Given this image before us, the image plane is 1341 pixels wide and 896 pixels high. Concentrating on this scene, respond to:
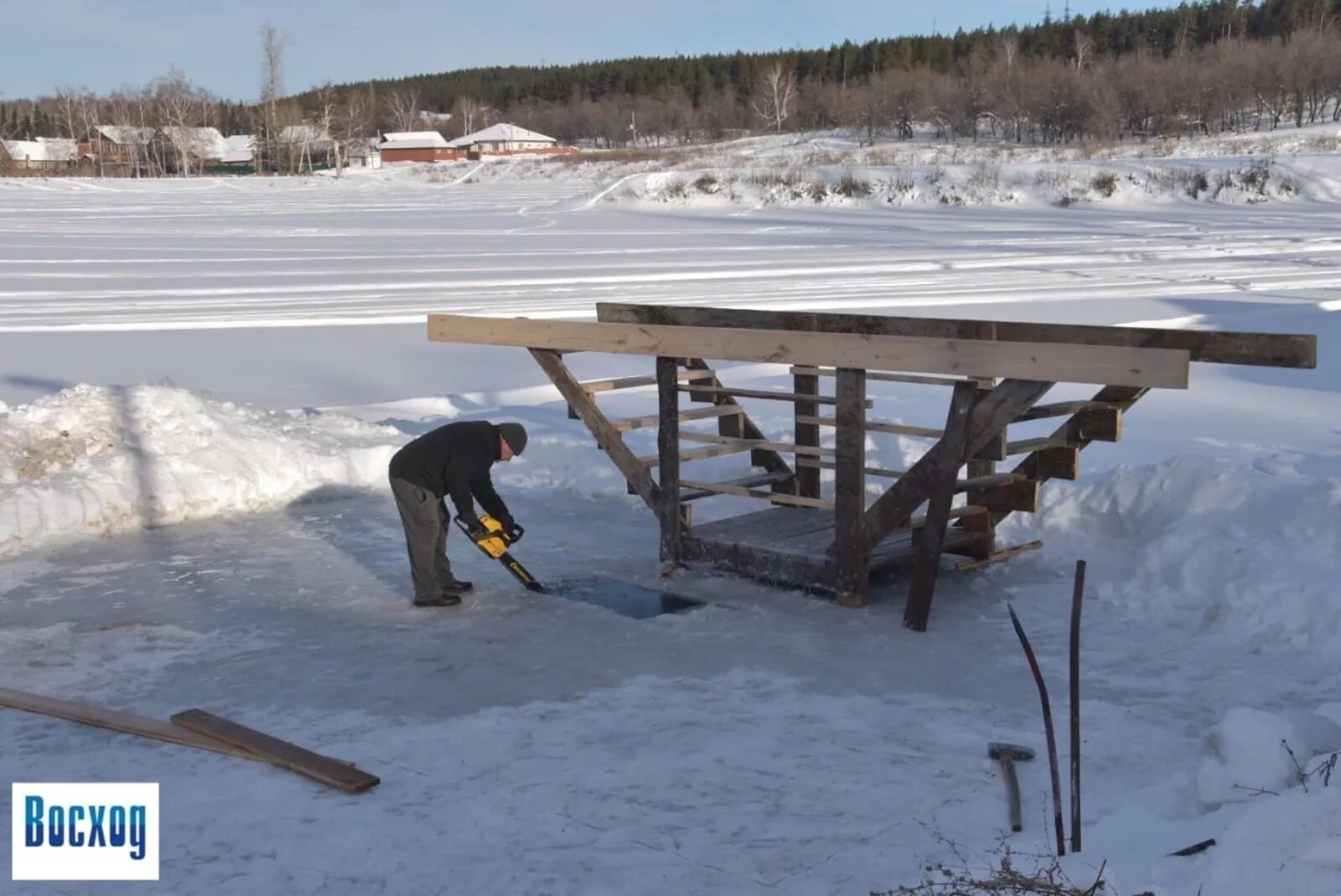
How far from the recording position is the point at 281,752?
5324 mm

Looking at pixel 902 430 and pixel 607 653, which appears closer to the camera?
pixel 607 653

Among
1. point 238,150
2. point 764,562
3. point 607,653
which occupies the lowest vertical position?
point 607,653

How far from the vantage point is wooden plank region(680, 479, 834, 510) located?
7832 millimetres

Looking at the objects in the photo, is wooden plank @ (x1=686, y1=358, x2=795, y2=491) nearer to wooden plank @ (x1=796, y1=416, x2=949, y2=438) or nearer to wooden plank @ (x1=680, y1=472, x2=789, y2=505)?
wooden plank @ (x1=680, y1=472, x2=789, y2=505)

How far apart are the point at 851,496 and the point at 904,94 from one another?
77621mm

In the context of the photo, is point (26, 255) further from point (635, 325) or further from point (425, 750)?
point (425, 750)

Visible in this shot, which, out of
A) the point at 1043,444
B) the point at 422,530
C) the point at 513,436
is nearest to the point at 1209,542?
the point at 1043,444

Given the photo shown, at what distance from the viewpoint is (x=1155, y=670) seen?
20.6ft

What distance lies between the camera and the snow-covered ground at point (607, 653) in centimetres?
453

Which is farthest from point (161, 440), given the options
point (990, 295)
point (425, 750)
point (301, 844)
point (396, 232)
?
point (396, 232)

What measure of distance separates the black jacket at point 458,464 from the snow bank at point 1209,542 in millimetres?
3256

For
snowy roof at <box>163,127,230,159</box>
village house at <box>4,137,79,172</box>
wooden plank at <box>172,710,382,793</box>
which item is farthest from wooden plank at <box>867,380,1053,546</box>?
village house at <box>4,137,79,172</box>

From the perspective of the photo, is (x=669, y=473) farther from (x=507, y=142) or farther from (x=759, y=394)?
(x=507, y=142)

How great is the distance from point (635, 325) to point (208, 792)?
3710mm
